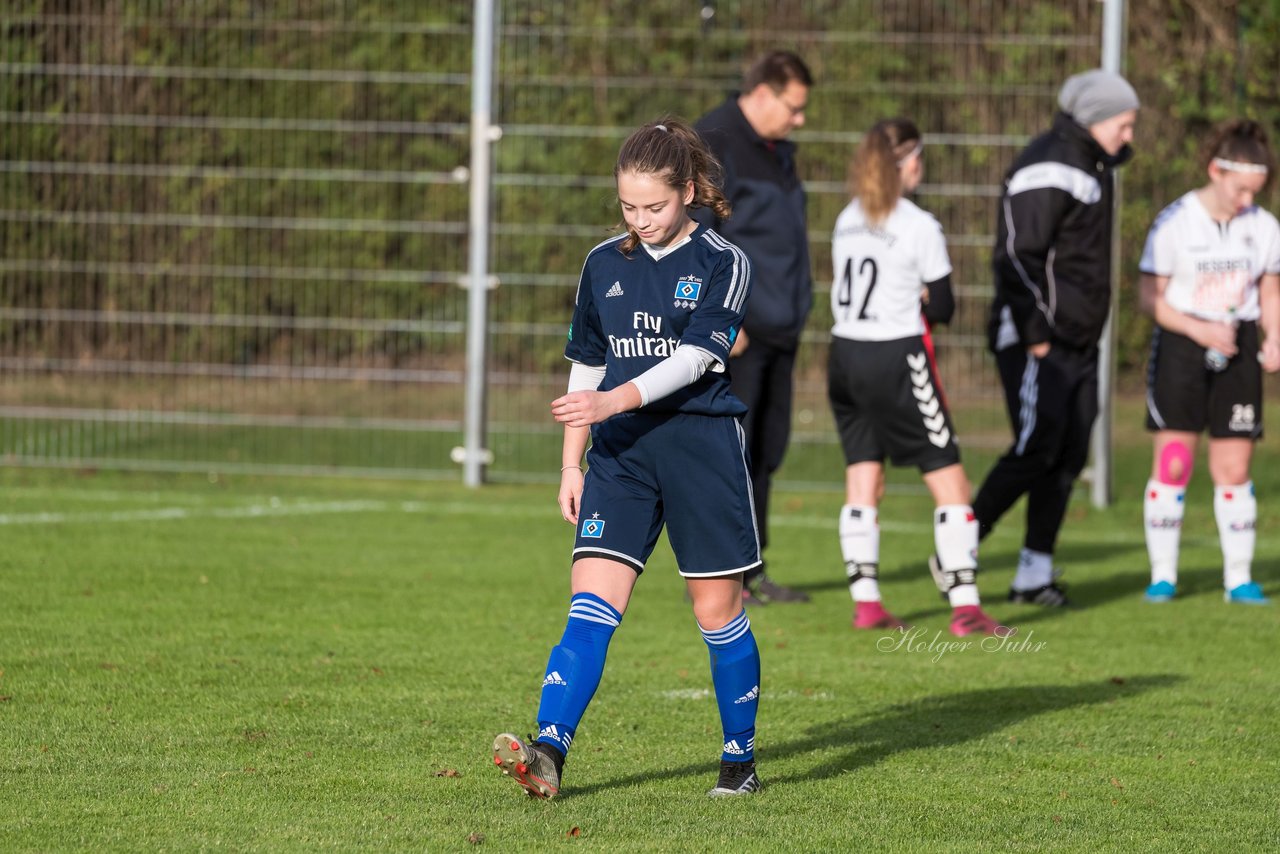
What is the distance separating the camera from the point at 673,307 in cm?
413

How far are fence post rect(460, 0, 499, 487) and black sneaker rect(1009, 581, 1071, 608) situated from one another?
4.36 meters

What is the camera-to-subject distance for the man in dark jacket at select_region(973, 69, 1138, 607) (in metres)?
7.20

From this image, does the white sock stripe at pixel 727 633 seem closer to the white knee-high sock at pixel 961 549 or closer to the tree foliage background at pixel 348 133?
the white knee-high sock at pixel 961 549

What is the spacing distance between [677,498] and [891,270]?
2.69 metres

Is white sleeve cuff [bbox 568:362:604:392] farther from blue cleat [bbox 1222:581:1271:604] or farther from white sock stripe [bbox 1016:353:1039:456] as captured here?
blue cleat [bbox 1222:581:1271:604]

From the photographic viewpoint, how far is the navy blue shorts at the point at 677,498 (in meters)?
4.16

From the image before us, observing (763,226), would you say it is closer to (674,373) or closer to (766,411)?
(766,411)

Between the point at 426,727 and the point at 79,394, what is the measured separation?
22.5 feet

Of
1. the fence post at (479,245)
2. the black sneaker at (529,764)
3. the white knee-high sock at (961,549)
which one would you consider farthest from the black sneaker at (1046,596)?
the fence post at (479,245)

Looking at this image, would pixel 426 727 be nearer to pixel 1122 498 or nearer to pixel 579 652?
pixel 579 652

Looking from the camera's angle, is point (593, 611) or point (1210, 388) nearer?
point (593, 611)

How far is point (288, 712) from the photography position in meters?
4.94

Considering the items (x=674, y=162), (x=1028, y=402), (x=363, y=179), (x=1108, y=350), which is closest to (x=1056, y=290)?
(x=1028, y=402)

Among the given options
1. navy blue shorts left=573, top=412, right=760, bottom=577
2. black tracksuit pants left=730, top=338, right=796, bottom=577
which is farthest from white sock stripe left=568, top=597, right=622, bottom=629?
black tracksuit pants left=730, top=338, right=796, bottom=577
